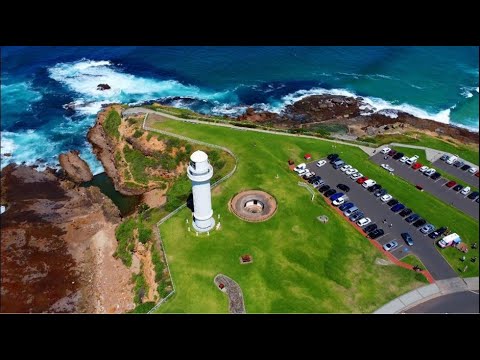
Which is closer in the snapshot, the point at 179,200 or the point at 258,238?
the point at 258,238

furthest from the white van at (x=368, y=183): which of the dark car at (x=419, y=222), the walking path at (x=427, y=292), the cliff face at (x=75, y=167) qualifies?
the cliff face at (x=75, y=167)

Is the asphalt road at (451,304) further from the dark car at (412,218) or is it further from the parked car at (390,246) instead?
the dark car at (412,218)

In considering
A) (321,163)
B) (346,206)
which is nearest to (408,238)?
(346,206)

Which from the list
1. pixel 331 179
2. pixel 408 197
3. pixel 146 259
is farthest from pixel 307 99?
pixel 146 259

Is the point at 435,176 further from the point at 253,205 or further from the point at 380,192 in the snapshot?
the point at 253,205

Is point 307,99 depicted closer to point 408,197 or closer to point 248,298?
point 408,197

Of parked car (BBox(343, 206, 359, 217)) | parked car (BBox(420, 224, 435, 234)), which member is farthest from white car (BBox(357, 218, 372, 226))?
parked car (BBox(420, 224, 435, 234))
